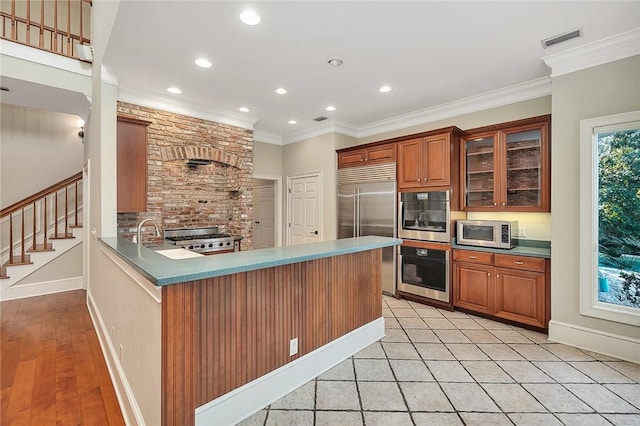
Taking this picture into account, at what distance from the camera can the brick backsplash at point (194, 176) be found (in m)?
4.10

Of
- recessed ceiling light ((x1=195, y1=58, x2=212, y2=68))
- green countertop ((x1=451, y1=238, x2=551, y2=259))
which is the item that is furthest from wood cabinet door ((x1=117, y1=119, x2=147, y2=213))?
green countertop ((x1=451, y1=238, x2=551, y2=259))

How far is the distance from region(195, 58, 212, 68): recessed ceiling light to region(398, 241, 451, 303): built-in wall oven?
11.1 ft

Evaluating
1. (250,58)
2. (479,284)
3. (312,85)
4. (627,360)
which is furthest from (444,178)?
(250,58)

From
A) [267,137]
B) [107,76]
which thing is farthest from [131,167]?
[267,137]

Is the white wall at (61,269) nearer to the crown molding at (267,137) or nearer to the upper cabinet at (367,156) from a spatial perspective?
the crown molding at (267,137)

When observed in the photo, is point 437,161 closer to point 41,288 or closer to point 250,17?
point 250,17

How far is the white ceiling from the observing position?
224cm

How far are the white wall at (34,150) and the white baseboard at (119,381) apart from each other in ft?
12.3

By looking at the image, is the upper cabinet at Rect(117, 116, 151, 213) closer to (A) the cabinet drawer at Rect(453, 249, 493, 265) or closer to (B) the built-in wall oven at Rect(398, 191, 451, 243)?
(B) the built-in wall oven at Rect(398, 191, 451, 243)

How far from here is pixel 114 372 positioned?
2.28m

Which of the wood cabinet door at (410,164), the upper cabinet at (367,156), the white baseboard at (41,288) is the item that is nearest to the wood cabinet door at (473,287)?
the wood cabinet door at (410,164)

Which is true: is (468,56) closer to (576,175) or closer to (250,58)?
(576,175)

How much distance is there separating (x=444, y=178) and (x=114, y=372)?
13.2 ft

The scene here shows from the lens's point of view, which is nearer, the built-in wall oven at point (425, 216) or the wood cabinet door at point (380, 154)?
the built-in wall oven at point (425, 216)
